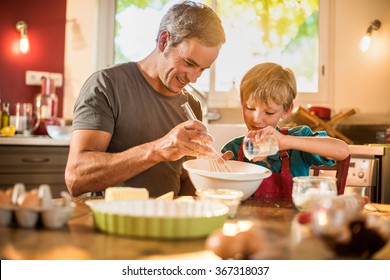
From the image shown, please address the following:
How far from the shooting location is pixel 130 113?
1318 millimetres

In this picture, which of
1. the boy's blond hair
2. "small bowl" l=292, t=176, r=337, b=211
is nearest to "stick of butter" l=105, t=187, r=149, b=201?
"small bowl" l=292, t=176, r=337, b=211

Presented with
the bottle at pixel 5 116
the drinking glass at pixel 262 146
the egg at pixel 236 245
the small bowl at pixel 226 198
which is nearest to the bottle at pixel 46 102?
the bottle at pixel 5 116

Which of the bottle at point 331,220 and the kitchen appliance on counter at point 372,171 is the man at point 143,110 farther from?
the kitchen appliance on counter at point 372,171

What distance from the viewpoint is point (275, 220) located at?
764mm

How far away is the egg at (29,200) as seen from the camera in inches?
24.3

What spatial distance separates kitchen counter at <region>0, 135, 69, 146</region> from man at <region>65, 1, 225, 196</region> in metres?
1.02

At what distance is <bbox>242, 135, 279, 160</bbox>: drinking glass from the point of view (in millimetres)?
971

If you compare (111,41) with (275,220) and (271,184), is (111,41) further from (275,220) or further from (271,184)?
(275,220)

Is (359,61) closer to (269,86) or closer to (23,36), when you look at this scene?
(269,86)

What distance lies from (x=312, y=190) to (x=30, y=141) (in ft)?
5.59

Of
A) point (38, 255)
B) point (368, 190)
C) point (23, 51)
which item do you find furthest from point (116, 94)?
point (23, 51)

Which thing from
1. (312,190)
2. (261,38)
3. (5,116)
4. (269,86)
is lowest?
(312,190)

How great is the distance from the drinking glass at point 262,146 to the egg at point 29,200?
0.48 m

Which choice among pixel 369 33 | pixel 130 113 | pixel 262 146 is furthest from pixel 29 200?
pixel 369 33
